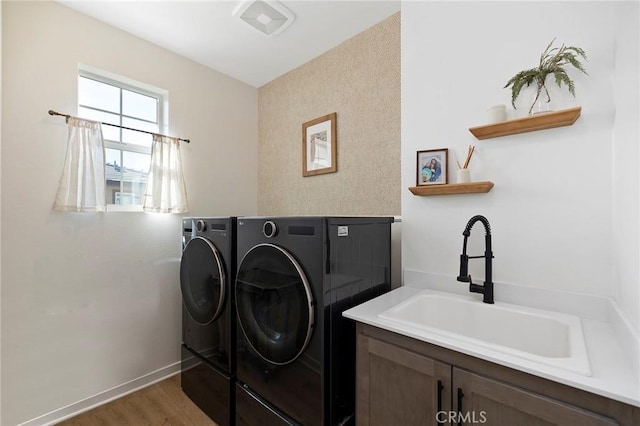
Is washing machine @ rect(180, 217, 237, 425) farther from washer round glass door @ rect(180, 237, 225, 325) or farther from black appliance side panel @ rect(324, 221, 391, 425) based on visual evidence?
black appliance side panel @ rect(324, 221, 391, 425)

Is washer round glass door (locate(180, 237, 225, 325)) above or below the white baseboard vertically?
above

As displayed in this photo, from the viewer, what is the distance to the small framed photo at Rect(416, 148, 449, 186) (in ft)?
5.04

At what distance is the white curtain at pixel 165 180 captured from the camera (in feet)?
7.04

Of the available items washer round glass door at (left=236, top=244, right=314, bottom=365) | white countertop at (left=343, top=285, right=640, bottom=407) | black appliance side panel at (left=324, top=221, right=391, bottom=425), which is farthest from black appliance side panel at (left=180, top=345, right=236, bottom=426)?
white countertop at (left=343, top=285, right=640, bottom=407)

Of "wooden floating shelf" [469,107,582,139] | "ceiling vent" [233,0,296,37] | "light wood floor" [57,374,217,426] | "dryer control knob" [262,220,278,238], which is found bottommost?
"light wood floor" [57,374,217,426]

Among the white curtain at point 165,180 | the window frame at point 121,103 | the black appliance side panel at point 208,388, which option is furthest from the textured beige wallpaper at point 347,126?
the black appliance side panel at point 208,388

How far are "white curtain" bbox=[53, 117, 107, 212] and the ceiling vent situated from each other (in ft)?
4.16

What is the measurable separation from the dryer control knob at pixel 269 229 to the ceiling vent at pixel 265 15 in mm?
1471

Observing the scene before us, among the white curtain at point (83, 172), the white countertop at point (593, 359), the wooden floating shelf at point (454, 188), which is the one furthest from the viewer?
the white curtain at point (83, 172)

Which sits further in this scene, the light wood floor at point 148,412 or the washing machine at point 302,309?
the light wood floor at point 148,412

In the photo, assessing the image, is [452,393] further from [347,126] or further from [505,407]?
[347,126]

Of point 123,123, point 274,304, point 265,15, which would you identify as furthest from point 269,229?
point 123,123

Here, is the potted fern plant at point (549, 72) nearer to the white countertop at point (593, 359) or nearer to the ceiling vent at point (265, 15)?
the white countertop at point (593, 359)

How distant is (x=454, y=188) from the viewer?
1441 millimetres
